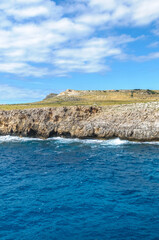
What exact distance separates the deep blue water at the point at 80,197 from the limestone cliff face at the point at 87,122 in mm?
14697

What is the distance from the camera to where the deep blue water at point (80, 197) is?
17.7 m

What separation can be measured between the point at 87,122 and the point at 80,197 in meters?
40.1

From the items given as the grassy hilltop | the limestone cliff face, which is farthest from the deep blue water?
the grassy hilltop

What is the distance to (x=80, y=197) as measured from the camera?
2347 cm

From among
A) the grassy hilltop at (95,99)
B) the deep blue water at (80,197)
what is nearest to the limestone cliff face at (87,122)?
the deep blue water at (80,197)

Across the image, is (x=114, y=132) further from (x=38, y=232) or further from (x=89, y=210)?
(x=38, y=232)

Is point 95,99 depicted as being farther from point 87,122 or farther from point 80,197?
point 80,197

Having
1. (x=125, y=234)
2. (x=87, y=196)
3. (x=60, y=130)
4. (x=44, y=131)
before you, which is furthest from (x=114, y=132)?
(x=125, y=234)

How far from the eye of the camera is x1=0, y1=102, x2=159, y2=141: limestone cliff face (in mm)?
55688

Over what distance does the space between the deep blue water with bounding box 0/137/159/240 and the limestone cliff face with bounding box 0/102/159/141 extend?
14.7m

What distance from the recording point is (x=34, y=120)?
66500mm

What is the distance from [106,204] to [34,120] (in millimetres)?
48549

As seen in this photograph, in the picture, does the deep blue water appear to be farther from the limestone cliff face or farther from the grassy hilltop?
the grassy hilltop

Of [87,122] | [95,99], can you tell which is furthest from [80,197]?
[95,99]
